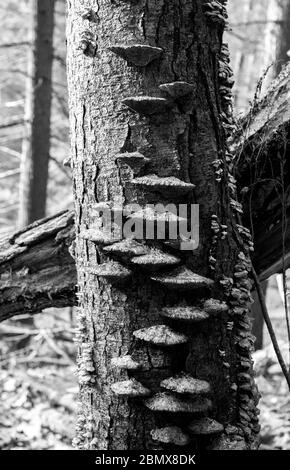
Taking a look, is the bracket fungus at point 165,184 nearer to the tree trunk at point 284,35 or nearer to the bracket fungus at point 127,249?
the bracket fungus at point 127,249

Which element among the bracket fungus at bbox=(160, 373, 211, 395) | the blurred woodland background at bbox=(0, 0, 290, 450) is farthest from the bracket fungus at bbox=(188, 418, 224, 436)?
the blurred woodland background at bbox=(0, 0, 290, 450)

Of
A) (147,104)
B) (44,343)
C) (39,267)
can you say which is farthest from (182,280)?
(44,343)

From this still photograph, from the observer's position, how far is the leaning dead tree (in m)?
2.32

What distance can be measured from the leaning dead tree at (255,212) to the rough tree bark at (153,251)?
0.48m

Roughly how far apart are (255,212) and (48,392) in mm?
4082

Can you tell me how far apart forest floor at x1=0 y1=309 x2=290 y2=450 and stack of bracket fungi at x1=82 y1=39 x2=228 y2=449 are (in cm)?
271

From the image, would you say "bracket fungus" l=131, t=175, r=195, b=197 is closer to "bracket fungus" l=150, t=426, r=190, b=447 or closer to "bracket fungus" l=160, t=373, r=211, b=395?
"bracket fungus" l=160, t=373, r=211, b=395

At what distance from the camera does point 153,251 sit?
5.74 feet

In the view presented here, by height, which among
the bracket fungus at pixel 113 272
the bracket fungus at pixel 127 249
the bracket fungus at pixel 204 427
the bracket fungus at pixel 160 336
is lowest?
the bracket fungus at pixel 204 427

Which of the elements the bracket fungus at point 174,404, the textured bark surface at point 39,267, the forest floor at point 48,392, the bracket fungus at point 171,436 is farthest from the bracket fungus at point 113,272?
the forest floor at point 48,392

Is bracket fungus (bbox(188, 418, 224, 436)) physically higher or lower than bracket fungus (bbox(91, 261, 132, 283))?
lower

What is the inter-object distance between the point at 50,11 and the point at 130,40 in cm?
546

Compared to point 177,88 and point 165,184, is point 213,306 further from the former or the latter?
point 177,88
